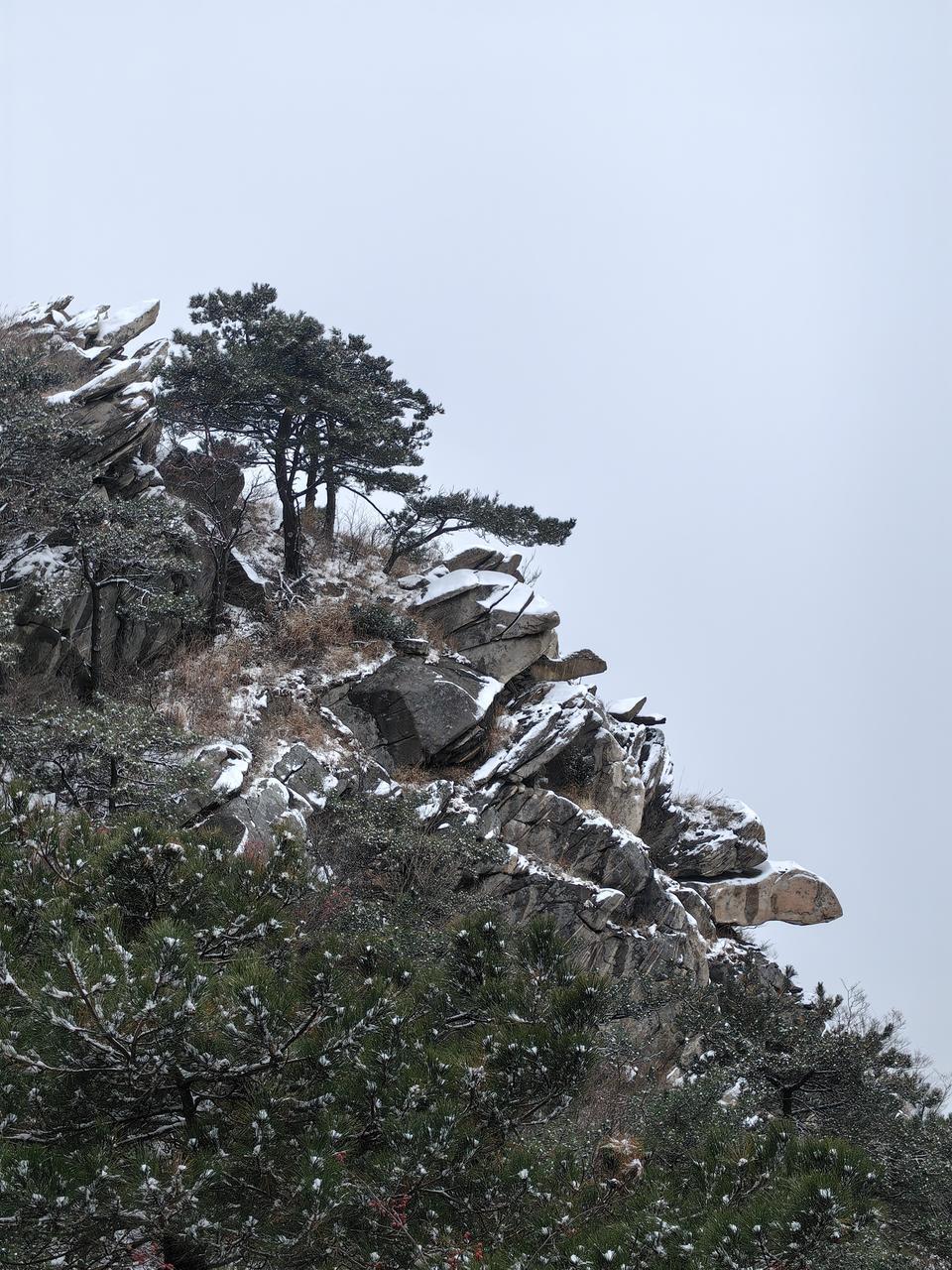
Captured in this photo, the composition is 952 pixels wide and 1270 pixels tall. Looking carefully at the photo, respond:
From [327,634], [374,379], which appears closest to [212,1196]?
[327,634]

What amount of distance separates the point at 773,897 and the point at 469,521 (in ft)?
47.7

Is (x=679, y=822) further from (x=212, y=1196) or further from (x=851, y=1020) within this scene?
(x=212, y=1196)

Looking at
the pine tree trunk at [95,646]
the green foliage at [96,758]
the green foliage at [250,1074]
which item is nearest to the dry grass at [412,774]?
the green foliage at [96,758]

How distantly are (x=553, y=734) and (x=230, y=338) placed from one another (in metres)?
12.9

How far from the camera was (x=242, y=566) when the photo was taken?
65.5ft

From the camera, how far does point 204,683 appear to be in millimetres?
16906

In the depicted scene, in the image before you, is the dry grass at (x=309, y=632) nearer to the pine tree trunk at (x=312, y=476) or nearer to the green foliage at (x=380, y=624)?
the green foliage at (x=380, y=624)

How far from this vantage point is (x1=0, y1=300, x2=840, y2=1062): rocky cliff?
50.4ft

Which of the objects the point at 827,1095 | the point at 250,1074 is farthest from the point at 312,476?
the point at 250,1074

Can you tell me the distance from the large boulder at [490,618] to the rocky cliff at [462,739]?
0.17 ft

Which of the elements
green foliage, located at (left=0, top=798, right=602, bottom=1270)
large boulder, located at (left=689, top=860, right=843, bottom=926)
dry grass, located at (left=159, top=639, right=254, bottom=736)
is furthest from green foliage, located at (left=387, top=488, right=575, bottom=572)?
green foliage, located at (left=0, top=798, right=602, bottom=1270)

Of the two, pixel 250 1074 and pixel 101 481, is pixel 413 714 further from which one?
pixel 250 1074

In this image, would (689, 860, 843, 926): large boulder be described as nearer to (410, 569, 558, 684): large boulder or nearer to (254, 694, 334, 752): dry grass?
(410, 569, 558, 684): large boulder

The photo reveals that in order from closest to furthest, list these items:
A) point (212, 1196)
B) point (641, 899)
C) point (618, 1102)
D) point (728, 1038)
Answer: point (212, 1196) → point (728, 1038) → point (618, 1102) → point (641, 899)
